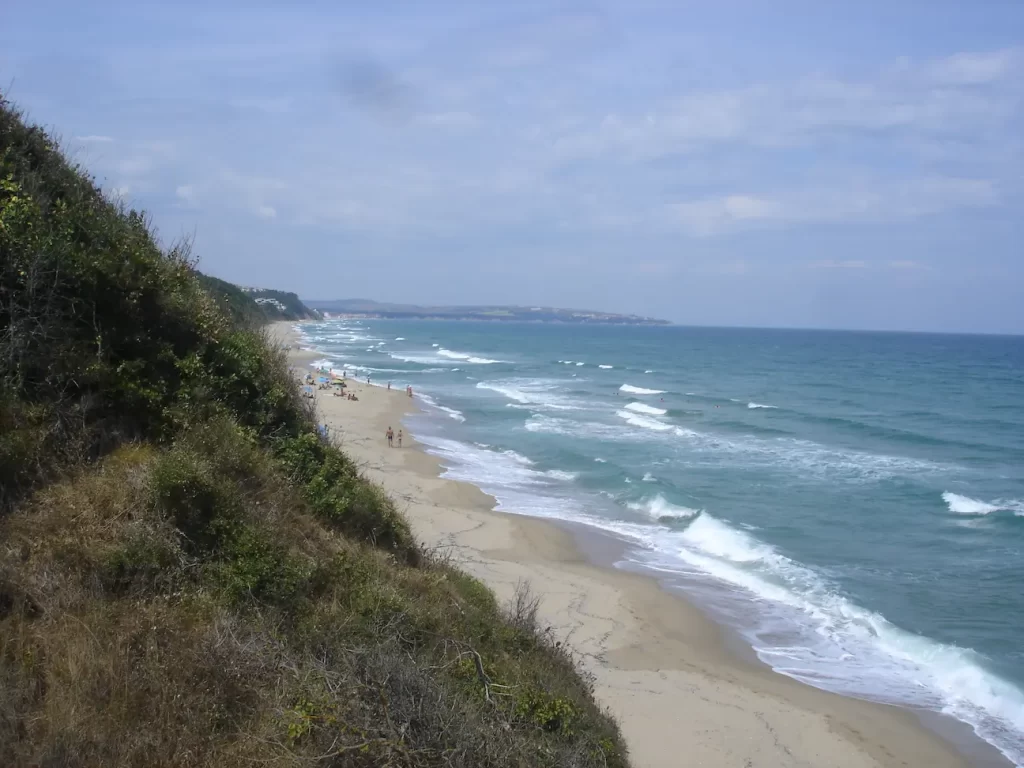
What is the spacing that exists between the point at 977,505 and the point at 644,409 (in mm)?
22954

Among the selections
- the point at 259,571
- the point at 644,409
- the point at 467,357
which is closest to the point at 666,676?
the point at 259,571

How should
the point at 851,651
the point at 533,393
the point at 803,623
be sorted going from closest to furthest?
the point at 851,651 → the point at 803,623 → the point at 533,393

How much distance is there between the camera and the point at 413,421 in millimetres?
40000

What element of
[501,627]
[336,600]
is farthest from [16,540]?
[501,627]

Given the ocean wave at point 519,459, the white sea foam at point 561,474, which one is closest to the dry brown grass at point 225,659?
the white sea foam at point 561,474

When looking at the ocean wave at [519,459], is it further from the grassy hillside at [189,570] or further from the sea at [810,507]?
the grassy hillside at [189,570]

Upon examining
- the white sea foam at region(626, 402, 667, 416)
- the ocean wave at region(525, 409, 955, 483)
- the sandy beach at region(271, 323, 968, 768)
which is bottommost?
the sandy beach at region(271, 323, 968, 768)

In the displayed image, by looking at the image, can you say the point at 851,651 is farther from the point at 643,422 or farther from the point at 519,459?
the point at 643,422

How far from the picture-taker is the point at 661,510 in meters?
24.2

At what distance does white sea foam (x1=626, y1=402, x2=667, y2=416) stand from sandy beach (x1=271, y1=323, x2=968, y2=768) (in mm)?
24879

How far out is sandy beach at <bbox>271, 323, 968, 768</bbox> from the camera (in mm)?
11617

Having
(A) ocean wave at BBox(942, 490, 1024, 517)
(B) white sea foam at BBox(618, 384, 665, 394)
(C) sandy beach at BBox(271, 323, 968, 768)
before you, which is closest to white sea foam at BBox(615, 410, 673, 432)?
→ (B) white sea foam at BBox(618, 384, 665, 394)

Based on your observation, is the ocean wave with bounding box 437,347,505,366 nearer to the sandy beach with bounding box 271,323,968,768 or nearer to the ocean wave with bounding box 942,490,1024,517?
the ocean wave with bounding box 942,490,1024,517

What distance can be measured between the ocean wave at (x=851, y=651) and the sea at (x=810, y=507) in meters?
0.04
